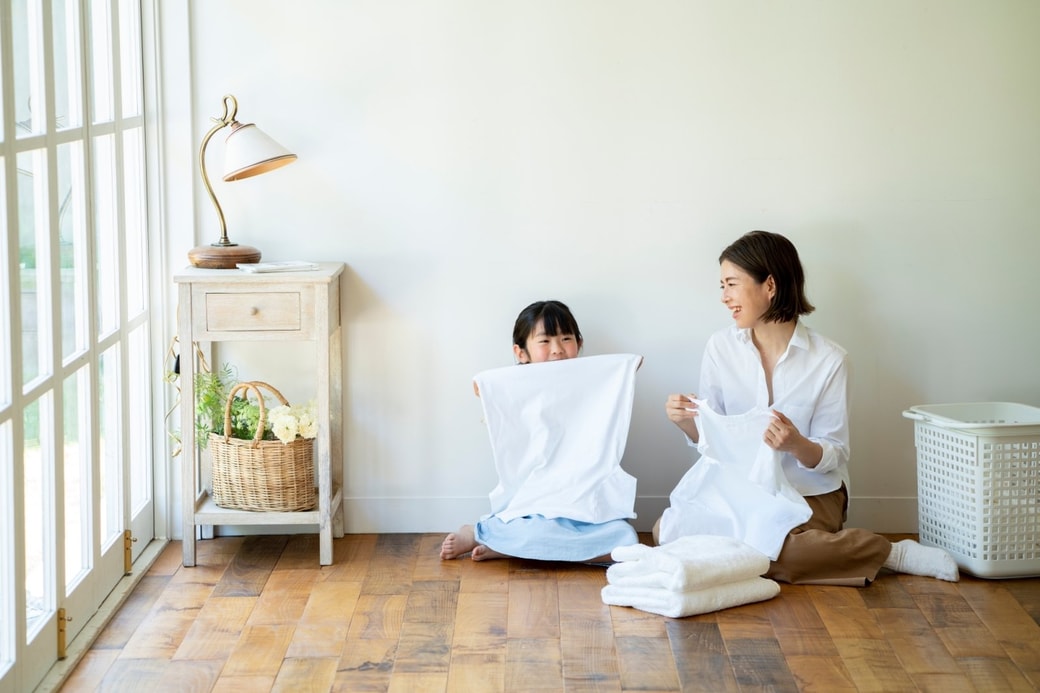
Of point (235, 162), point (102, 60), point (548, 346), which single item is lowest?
point (548, 346)

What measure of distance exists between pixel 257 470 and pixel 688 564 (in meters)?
1.29

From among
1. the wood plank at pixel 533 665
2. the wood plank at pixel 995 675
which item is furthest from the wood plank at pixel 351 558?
the wood plank at pixel 995 675

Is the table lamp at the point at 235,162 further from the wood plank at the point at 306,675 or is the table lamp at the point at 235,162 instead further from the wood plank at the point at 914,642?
the wood plank at the point at 914,642

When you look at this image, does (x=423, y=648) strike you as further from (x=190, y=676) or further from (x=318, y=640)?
(x=190, y=676)

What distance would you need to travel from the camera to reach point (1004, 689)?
2.58 meters

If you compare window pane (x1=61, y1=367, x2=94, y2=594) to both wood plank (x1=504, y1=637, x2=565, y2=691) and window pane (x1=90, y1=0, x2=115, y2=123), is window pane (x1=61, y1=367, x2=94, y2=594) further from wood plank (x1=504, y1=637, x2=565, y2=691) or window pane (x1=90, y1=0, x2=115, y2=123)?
wood plank (x1=504, y1=637, x2=565, y2=691)

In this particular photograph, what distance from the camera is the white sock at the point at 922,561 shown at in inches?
128

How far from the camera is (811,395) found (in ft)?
11.0

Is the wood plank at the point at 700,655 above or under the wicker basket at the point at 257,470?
under

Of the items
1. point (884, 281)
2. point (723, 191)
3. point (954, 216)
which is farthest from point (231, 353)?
point (954, 216)

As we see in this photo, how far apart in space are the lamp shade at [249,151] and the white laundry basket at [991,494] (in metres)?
2.06

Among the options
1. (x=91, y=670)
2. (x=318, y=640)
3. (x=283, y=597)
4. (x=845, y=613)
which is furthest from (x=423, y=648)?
(x=845, y=613)

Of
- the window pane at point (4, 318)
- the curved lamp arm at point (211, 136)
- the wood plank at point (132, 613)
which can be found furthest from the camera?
the curved lamp arm at point (211, 136)

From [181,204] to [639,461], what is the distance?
5.43ft
